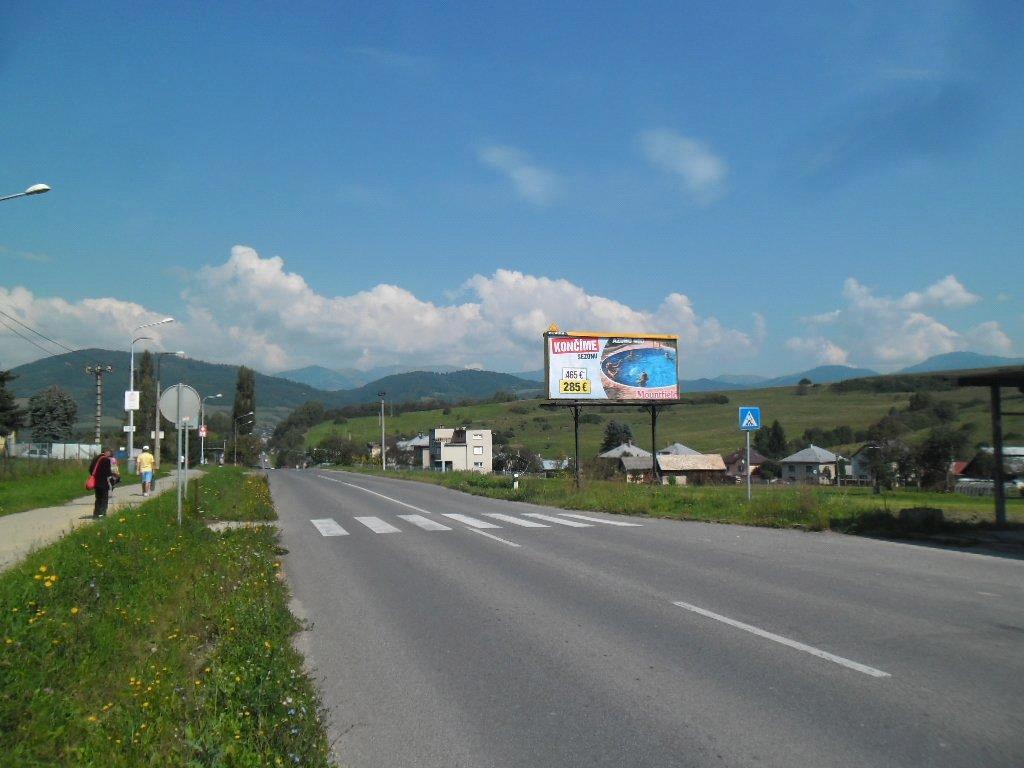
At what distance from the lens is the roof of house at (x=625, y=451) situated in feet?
308

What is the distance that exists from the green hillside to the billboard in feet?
177

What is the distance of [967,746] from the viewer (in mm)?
4551

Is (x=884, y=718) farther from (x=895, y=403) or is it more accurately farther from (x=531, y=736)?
(x=895, y=403)

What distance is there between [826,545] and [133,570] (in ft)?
36.7

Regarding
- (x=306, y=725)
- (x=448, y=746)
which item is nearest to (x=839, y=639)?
(x=448, y=746)

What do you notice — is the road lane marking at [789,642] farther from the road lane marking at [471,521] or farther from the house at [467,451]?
the house at [467,451]

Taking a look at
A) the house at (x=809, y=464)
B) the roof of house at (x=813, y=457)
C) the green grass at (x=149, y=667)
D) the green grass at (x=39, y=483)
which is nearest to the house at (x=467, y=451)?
the house at (x=809, y=464)

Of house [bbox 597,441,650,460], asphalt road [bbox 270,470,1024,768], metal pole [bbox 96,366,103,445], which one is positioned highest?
metal pole [bbox 96,366,103,445]

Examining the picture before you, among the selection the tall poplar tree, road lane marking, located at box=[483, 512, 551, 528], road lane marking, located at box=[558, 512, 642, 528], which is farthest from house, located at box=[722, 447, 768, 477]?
road lane marking, located at box=[483, 512, 551, 528]

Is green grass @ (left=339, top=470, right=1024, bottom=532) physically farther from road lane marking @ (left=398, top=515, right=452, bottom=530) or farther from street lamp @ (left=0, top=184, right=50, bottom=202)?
street lamp @ (left=0, top=184, right=50, bottom=202)

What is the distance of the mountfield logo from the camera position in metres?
33.5

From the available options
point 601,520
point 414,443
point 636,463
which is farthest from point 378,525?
point 414,443

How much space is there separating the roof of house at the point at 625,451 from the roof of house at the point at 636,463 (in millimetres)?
1678

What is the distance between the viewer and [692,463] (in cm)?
8344
